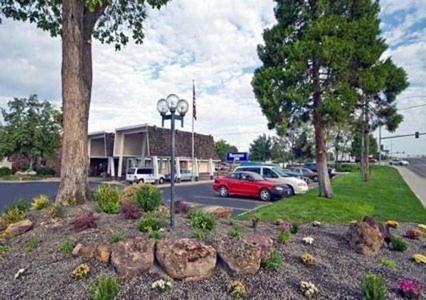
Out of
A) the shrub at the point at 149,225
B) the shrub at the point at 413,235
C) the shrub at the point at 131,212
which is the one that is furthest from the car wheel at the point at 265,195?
the shrub at the point at 149,225

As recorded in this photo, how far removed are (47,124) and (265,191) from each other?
3457cm

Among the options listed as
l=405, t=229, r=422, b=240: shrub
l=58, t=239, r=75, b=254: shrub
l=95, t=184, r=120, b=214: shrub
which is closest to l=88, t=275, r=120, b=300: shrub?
l=58, t=239, r=75, b=254: shrub

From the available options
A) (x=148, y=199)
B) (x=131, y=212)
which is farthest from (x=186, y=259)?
(x=148, y=199)

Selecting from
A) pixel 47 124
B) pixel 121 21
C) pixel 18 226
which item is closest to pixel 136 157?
pixel 47 124

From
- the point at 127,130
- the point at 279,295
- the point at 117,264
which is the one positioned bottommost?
the point at 279,295

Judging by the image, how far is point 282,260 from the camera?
505 cm

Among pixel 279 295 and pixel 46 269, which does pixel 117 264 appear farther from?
pixel 279 295

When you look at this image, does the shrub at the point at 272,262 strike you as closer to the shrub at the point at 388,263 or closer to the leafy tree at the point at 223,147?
Answer: the shrub at the point at 388,263

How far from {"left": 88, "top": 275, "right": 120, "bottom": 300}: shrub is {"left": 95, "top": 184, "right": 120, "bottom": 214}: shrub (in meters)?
3.15

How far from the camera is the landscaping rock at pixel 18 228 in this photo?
636 cm

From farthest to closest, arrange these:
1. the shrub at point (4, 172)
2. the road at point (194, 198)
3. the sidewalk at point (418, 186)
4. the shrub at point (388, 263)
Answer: the shrub at point (4, 172) → the sidewalk at point (418, 186) → the road at point (194, 198) → the shrub at point (388, 263)

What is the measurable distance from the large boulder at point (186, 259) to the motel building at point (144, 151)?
28213mm

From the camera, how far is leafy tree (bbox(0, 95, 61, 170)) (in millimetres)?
38000

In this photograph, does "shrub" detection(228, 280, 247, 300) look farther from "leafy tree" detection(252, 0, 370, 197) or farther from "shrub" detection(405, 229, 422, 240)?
"leafy tree" detection(252, 0, 370, 197)
